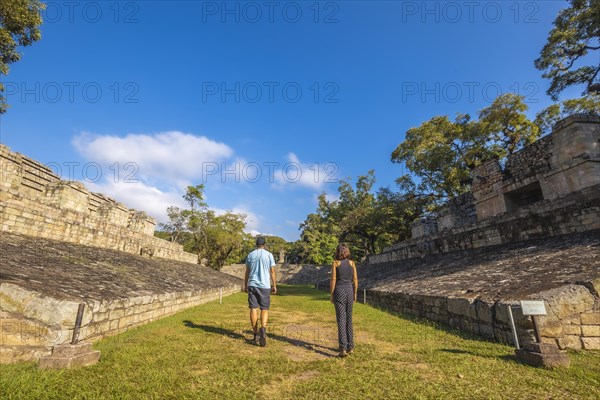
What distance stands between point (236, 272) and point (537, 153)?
122ft

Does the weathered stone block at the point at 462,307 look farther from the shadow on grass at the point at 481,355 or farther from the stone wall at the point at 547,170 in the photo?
the stone wall at the point at 547,170

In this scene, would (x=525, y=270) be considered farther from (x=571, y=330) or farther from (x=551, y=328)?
Result: (x=551, y=328)

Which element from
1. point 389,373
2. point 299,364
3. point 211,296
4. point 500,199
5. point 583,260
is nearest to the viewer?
point 389,373

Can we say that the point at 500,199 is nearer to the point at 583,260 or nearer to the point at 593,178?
the point at 593,178

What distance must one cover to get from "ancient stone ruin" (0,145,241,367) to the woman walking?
3.44m

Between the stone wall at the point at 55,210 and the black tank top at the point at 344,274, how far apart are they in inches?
364

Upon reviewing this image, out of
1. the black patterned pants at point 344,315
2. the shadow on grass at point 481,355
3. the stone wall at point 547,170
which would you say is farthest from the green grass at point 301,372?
the stone wall at point 547,170

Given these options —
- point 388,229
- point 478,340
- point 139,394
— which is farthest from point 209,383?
point 388,229

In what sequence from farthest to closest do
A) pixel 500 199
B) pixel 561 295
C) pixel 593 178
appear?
pixel 500 199
pixel 593 178
pixel 561 295

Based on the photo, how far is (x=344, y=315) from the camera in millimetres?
4297

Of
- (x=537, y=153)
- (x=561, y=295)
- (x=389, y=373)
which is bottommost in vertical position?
(x=389, y=373)

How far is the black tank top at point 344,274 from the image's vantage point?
450 cm

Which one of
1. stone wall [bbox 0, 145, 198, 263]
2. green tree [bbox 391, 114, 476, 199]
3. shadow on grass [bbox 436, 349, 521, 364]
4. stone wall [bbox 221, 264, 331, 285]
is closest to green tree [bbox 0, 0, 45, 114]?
stone wall [bbox 0, 145, 198, 263]

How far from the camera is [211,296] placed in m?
13.0
